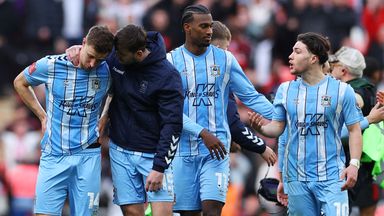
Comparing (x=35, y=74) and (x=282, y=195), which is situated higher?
(x=35, y=74)

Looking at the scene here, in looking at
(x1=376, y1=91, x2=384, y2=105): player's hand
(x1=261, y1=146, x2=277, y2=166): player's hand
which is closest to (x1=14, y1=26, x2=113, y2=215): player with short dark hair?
(x1=261, y1=146, x2=277, y2=166): player's hand

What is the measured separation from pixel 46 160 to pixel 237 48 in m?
9.84

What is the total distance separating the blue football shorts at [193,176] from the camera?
12.2 metres

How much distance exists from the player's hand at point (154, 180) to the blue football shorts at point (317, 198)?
4.42ft

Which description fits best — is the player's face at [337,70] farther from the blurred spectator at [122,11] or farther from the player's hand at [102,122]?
the blurred spectator at [122,11]

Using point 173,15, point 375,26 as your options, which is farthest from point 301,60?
point 375,26

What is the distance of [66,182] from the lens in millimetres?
11672

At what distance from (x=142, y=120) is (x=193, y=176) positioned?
3.56 ft

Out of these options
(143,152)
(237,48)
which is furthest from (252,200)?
(143,152)

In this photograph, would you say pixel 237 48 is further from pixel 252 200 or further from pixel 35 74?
pixel 35 74

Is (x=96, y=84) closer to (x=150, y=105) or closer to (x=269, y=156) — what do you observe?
(x=150, y=105)

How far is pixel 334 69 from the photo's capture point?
13.3 m

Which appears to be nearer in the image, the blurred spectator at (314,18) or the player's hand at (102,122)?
the player's hand at (102,122)

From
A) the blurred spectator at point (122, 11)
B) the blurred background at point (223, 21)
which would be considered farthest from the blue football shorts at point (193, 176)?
the blurred spectator at point (122, 11)
